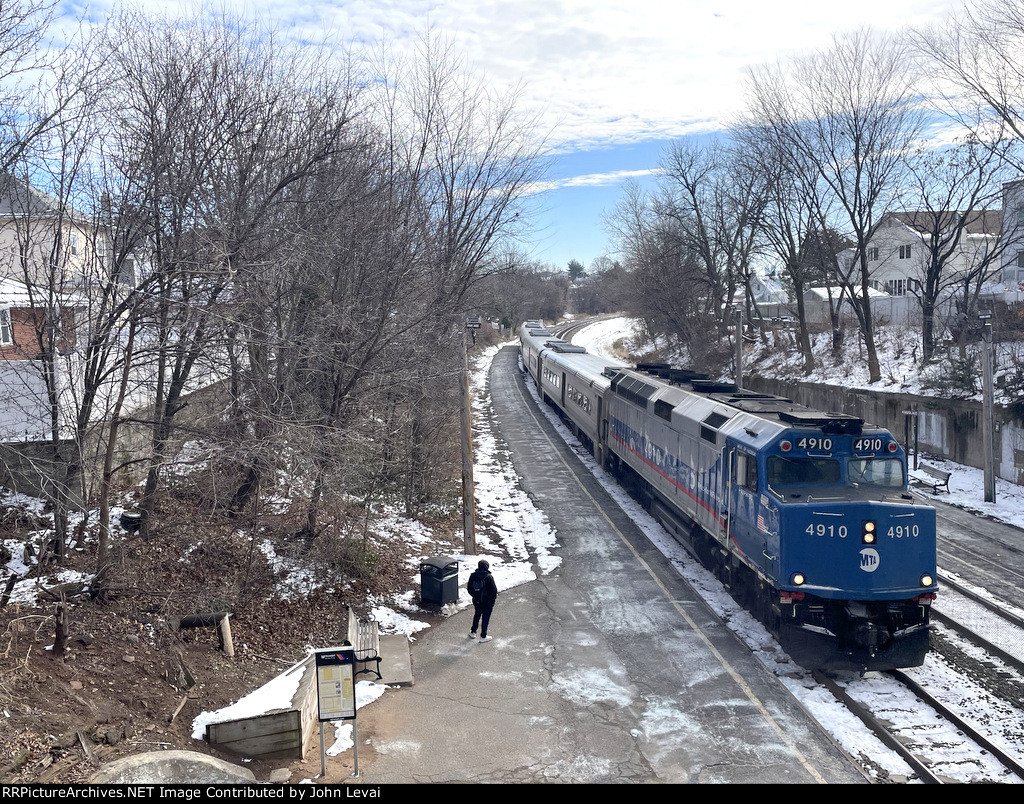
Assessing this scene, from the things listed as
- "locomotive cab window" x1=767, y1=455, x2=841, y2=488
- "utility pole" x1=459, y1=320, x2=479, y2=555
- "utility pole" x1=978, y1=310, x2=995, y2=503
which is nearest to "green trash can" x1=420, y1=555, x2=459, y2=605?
"utility pole" x1=459, y1=320, x2=479, y2=555

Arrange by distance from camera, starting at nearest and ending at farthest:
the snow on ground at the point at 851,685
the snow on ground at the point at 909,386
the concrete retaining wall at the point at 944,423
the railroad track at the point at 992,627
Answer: the snow on ground at the point at 851,685, the railroad track at the point at 992,627, the snow on ground at the point at 909,386, the concrete retaining wall at the point at 944,423

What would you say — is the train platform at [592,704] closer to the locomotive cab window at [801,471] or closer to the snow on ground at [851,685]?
the snow on ground at [851,685]

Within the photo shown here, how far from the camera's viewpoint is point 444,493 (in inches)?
901

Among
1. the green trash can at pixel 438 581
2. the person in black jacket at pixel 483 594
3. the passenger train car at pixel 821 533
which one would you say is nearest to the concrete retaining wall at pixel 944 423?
the passenger train car at pixel 821 533

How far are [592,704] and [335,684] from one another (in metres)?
3.90

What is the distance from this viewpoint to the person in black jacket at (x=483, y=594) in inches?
508

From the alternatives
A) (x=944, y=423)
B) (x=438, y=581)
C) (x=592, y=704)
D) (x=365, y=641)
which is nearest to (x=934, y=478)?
(x=944, y=423)

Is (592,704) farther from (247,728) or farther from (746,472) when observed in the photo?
(746,472)

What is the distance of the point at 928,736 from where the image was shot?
9.56 meters

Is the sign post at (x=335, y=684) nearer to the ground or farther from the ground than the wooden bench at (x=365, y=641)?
farther from the ground

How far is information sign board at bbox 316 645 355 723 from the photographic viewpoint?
8422 mm

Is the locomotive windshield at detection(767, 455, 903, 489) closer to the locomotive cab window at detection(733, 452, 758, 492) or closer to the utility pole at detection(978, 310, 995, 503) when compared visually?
the locomotive cab window at detection(733, 452, 758, 492)

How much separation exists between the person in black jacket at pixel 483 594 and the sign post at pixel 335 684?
4.61m
